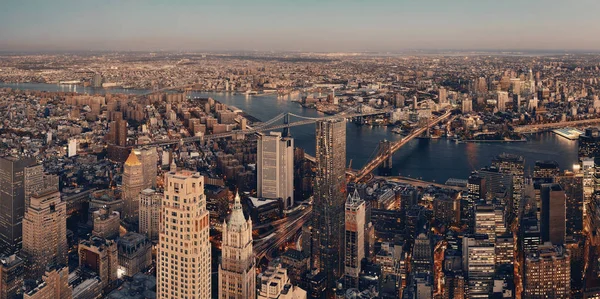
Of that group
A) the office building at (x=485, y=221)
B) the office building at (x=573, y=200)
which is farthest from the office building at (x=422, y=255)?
the office building at (x=573, y=200)

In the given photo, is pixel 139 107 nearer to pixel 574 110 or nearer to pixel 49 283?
pixel 49 283

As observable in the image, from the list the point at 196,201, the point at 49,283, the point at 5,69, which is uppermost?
the point at 5,69

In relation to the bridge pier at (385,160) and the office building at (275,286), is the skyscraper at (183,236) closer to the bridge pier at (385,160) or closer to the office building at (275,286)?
the office building at (275,286)

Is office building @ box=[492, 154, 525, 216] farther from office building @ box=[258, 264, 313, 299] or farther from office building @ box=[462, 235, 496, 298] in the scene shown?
office building @ box=[258, 264, 313, 299]

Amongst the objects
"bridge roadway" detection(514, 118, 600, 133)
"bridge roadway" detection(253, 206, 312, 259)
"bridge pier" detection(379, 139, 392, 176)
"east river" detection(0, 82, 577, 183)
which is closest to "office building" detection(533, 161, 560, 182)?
"east river" detection(0, 82, 577, 183)

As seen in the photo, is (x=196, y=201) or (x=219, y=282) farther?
(x=219, y=282)

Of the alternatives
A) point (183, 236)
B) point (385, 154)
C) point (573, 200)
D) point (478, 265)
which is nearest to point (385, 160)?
point (385, 154)

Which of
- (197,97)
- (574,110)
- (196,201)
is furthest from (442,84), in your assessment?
(196,201)
